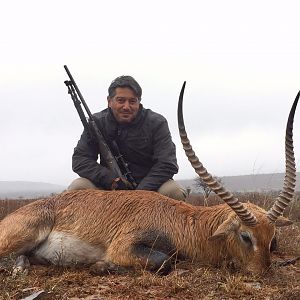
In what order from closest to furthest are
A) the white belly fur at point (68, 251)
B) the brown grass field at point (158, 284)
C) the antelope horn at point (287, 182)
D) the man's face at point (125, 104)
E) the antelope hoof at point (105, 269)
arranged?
the brown grass field at point (158, 284) → the antelope horn at point (287, 182) → the antelope hoof at point (105, 269) → the white belly fur at point (68, 251) → the man's face at point (125, 104)

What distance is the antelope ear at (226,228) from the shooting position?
16.6ft

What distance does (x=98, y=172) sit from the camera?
732cm

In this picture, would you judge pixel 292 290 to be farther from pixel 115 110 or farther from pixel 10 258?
pixel 115 110

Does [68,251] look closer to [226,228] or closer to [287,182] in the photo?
[226,228]

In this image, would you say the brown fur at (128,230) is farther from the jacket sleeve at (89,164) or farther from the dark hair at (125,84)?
the dark hair at (125,84)

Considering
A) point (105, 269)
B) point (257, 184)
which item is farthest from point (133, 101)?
point (257, 184)

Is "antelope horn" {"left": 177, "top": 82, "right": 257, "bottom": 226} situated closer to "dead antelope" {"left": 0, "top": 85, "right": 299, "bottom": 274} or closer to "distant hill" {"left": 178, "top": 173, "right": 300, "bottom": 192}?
"dead antelope" {"left": 0, "top": 85, "right": 299, "bottom": 274}

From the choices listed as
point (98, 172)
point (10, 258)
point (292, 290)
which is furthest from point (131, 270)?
point (98, 172)

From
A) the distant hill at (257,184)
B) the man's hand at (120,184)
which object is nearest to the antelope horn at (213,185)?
the man's hand at (120,184)

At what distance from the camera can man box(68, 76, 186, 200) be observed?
287 inches

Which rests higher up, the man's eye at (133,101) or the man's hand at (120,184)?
the man's eye at (133,101)

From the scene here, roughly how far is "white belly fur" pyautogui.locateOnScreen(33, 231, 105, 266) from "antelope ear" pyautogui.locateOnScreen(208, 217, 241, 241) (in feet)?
4.35

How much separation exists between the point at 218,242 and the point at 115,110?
119 inches

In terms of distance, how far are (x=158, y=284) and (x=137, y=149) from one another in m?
3.42
